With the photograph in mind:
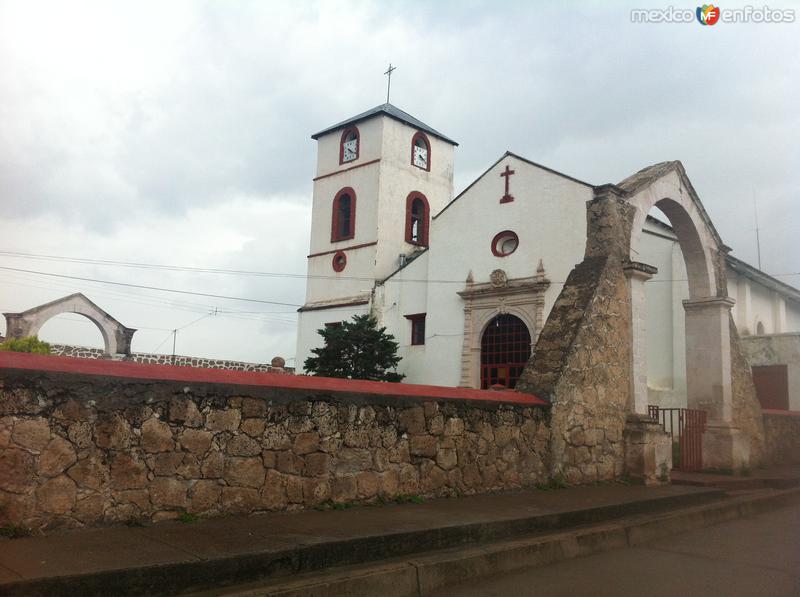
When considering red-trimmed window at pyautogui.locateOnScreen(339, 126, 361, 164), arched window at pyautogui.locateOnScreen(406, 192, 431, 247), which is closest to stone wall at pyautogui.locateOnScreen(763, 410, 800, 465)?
arched window at pyautogui.locateOnScreen(406, 192, 431, 247)

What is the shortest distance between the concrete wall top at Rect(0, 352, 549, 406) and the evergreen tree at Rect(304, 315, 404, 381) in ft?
50.9

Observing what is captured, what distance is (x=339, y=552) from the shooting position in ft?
14.5

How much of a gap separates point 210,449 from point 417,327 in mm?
20149

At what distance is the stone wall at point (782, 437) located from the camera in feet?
41.5

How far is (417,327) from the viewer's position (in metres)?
24.9

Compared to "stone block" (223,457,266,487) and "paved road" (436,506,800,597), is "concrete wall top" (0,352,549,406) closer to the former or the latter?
"stone block" (223,457,266,487)

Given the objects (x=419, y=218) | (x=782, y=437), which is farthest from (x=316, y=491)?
(x=419, y=218)

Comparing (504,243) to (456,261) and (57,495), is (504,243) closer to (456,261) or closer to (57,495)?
(456,261)

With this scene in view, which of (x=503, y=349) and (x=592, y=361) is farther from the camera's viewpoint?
(x=503, y=349)

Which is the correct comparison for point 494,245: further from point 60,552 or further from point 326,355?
point 60,552

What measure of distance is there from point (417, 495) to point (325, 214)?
24.1 m

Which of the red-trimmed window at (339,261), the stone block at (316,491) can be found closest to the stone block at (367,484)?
the stone block at (316,491)

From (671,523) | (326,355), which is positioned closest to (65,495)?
(671,523)

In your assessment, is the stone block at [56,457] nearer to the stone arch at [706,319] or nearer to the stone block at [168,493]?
the stone block at [168,493]
